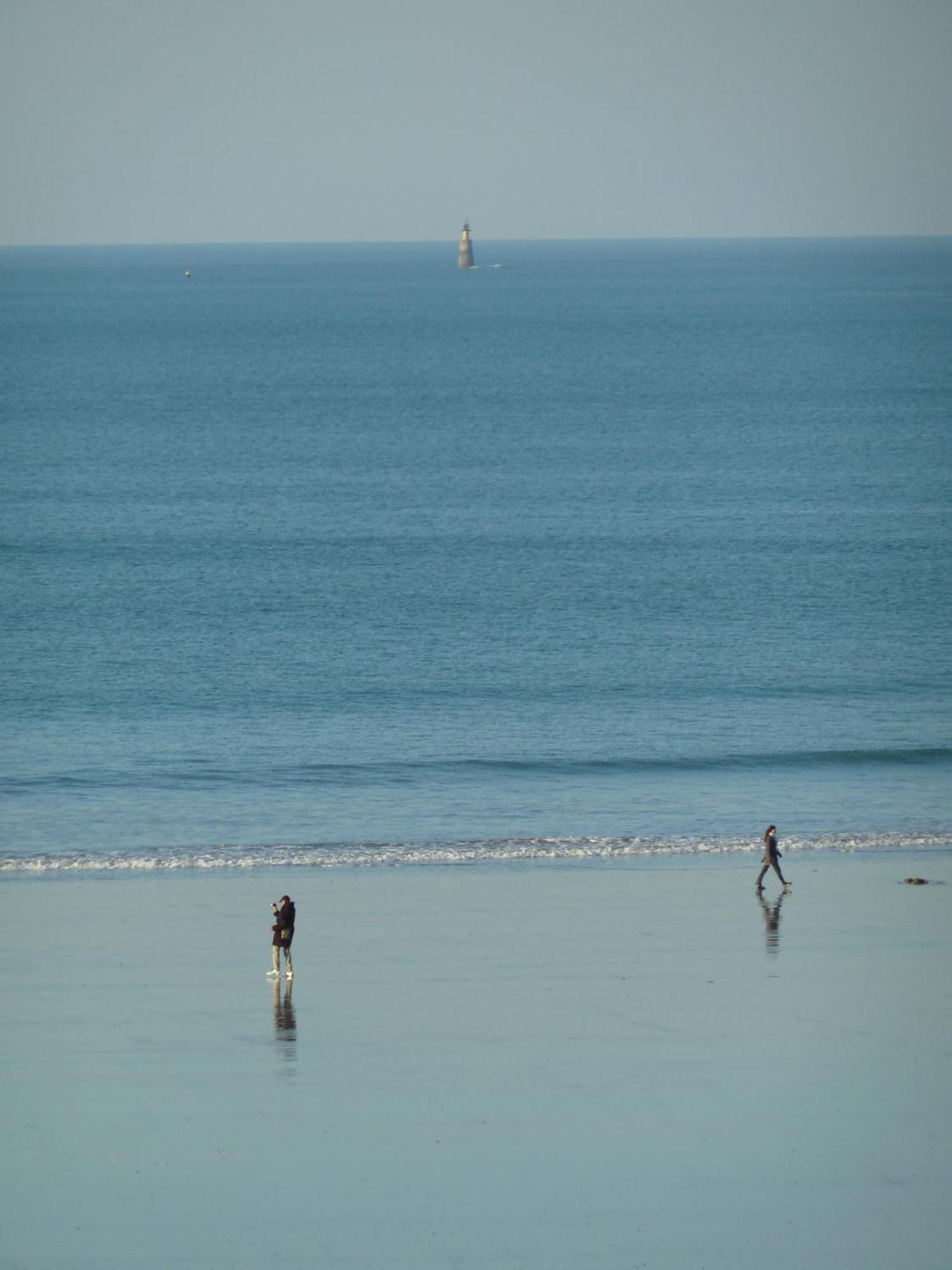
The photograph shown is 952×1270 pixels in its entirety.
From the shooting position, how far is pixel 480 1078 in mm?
19359

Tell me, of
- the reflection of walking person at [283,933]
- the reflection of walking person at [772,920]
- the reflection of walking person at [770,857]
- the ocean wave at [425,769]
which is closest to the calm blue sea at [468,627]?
the ocean wave at [425,769]

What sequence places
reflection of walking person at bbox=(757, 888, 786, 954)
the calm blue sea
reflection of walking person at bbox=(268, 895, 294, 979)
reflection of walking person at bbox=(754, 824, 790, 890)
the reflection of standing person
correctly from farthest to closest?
the calm blue sea < reflection of walking person at bbox=(754, 824, 790, 890) < reflection of walking person at bbox=(757, 888, 786, 954) < reflection of walking person at bbox=(268, 895, 294, 979) < the reflection of standing person

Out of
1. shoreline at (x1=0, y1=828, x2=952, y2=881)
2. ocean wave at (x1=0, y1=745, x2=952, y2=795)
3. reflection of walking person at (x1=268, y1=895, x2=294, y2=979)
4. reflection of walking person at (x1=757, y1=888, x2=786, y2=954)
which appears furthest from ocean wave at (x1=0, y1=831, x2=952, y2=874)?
reflection of walking person at (x1=268, y1=895, x2=294, y2=979)

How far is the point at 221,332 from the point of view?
569ft

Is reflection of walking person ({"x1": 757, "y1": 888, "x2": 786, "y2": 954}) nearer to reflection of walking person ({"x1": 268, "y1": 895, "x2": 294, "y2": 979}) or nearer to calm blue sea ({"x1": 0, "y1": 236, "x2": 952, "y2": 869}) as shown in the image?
calm blue sea ({"x1": 0, "y1": 236, "x2": 952, "y2": 869})

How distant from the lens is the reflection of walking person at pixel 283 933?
73.4ft

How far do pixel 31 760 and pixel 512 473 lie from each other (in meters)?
45.3

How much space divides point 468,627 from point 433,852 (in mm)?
20261

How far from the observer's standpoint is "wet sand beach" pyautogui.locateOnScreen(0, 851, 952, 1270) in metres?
16.1

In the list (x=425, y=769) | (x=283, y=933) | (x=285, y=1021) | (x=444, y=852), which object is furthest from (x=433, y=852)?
(x=285, y=1021)

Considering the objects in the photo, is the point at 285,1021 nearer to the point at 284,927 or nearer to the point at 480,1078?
the point at 284,927

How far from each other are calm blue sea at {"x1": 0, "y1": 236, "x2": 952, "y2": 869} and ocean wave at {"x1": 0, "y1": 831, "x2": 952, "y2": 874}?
11cm

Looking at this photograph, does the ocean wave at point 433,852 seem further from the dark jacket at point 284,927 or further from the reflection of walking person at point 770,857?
the dark jacket at point 284,927

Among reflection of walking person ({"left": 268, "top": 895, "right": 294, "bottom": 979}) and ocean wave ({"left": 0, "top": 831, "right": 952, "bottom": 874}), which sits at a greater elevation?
ocean wave ({"left": 0, "top": 831, "right": 952, "bottom": 874})
